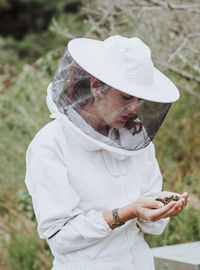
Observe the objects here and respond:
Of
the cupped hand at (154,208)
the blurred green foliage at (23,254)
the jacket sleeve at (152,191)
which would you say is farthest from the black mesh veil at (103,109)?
the blurred green foliage at (23,254)

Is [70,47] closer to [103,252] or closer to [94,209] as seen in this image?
[94,209]

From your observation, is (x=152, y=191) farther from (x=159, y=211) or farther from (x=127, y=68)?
(x=127, y=68)

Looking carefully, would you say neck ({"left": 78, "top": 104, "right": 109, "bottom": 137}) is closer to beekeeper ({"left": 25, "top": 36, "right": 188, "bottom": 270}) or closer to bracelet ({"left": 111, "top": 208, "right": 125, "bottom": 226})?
beekeeper ({"left": 25, "top": 36, "right": 188, "bottom": 270})

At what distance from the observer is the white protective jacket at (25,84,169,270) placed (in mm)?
2217

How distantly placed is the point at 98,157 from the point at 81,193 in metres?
0.18

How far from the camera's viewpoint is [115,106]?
228 centimetres

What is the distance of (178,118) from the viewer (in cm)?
691

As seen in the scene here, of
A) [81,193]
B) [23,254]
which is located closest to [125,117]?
[81,193]

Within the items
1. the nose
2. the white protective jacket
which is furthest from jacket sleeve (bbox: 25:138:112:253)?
the nose

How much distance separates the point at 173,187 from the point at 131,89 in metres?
3.28

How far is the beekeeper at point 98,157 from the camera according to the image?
7.27ft

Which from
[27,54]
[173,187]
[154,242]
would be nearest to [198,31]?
[173,187]

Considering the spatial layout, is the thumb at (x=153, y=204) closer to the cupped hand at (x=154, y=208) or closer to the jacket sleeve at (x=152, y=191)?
the cupped hand at (x=154, y=208)

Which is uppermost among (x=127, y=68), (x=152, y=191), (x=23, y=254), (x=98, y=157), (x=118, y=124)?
(x=127, y=68)
